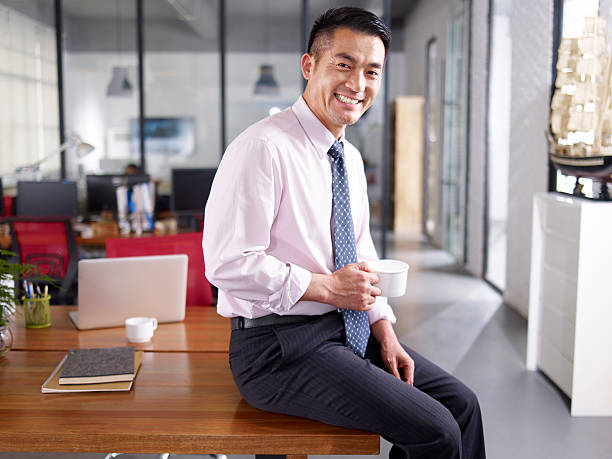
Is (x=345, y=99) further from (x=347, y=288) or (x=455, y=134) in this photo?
(x=455, y=134)

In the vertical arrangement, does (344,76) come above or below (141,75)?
below

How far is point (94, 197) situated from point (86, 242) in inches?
37.6

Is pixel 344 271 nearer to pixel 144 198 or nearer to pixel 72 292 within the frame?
pixel 72 292

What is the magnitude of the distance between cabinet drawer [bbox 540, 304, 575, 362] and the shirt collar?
2.32m

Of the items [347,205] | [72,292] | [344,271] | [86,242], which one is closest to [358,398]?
[344,271]

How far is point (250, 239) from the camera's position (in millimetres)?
1554

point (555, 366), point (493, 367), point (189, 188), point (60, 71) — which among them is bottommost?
point (493, 367)

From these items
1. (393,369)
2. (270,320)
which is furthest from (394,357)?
(270,320)

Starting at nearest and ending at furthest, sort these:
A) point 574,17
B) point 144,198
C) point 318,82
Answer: point 318,82
point 574,17
point 144,198

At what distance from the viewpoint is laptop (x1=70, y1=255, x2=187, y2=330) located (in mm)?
2053

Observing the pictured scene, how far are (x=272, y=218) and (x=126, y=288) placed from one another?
30.2 inches

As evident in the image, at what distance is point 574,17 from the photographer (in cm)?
452

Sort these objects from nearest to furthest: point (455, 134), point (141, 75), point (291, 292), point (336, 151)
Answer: point (291, 292)
point (336, 151)
point (141, 75)
point (455, 134)

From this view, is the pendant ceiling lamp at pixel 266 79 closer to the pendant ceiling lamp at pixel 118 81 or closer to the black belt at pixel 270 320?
the pendant ceiling lamp at pixel 118 81
